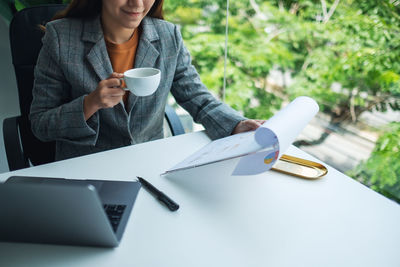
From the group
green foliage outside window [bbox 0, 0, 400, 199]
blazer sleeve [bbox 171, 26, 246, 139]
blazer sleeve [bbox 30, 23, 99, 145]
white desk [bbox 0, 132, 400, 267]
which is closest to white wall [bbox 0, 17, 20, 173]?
green foliage outside window [bbox 0, 0, 400, 199]

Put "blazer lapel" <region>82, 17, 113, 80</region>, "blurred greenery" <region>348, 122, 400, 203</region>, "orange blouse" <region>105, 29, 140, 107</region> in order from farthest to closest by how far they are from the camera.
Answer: "blurred greenery" <region>348, 122, 400, 203</region>, "orange blouse" <region>105, 29, 140, 107</region>, "blazer lapel" <region>82, 17, 113, 80</region>

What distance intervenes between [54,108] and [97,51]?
248 mm

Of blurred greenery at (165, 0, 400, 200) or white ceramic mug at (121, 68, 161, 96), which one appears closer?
white ceramic mug at (121, 68, 161, 96)

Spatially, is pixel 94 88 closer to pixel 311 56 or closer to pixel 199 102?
pixel 199 102

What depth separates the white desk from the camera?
0.58 meters

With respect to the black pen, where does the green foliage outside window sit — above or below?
above

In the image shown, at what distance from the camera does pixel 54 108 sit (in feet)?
3.32

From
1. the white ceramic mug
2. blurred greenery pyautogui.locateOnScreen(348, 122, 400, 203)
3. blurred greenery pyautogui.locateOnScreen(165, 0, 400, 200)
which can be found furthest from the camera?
blurred greenery pyautogui.locateOnScreen(165, 0, 400, 200)

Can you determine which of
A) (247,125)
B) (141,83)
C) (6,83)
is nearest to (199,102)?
(247,125)

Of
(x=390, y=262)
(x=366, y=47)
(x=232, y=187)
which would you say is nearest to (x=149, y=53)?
(x=232, y=187)

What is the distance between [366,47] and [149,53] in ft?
4.57

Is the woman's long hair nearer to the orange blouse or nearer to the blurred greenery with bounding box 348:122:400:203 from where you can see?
the orange blouse

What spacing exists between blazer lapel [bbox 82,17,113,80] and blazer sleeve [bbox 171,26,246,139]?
29 centimetres

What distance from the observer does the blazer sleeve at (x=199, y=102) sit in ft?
3.43
